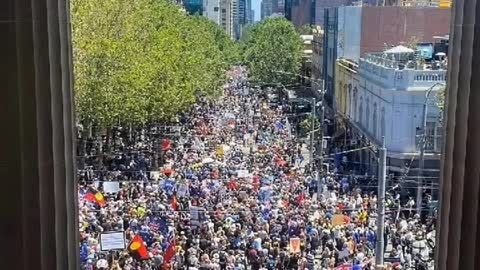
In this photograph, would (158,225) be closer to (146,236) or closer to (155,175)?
(146,236)

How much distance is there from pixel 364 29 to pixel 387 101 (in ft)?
1.53

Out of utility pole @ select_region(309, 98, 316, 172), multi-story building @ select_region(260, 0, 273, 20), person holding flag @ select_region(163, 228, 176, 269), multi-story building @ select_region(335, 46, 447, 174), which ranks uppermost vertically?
multi-story building @ select_region(260, 0, 273, 20)

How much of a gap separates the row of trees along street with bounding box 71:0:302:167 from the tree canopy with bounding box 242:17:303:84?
0.05 feet

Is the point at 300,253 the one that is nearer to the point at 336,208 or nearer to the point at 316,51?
the point at 336,208

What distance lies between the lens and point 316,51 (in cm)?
319

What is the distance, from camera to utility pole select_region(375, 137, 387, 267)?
300cm

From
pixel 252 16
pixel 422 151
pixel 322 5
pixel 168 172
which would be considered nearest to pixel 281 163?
pixel 168 172

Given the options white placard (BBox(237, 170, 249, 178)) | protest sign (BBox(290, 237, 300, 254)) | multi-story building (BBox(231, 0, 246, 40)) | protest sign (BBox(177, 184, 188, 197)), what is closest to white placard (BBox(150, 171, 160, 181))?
protest sign (BBox(177, 184, 188, 197))

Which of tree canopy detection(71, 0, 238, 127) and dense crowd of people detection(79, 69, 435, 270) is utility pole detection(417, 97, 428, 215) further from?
tree canopy detection(71, 0, 238, 127)

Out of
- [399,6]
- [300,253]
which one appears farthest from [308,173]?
[399,6]

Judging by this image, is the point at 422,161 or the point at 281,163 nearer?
the point at 422,161

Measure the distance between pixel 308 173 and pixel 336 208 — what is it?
29cm

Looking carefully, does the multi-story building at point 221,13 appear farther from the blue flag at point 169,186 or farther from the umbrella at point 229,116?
the blue flag at point 169,186

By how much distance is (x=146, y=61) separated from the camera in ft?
13.8
